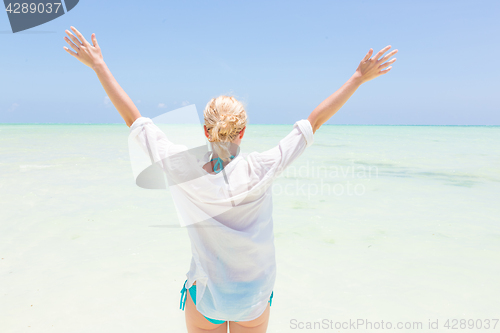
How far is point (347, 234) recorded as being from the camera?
4.29 metres

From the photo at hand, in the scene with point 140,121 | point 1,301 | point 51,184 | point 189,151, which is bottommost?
point 51,184

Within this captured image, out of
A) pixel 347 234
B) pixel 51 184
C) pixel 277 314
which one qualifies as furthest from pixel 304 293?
pixel 51 184

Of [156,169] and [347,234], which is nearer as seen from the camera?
[156,169]

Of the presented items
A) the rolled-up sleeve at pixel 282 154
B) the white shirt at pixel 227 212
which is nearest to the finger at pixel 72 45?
the white shirt at pixel 227 212

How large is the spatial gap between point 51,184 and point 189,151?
6664 millimetres

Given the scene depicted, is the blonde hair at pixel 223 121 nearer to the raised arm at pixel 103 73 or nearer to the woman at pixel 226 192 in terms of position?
the woman at pixel 226 192

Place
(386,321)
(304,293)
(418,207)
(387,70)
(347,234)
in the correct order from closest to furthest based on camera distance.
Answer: (387,70) < (386,321) < (304,293) < (347,234) < (418,207)

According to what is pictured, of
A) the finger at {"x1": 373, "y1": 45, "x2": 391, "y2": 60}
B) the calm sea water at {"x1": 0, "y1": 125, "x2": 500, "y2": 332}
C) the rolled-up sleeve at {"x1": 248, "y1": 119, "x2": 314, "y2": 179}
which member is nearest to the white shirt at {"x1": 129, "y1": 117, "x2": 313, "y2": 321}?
the rolled-up sleeve at {"x1": 248, "y1": 119, "x2": 314, "y2": 179}

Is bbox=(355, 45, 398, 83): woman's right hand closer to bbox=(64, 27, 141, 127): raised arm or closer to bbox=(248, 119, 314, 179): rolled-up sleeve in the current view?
bbox=(248, 119, 314, 179): rolled-up sleeve

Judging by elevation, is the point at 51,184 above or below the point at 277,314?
below

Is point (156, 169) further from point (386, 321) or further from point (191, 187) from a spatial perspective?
point (386, 321)

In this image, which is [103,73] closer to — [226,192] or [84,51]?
[84,51]

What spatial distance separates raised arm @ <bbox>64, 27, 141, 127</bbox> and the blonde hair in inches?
13.8

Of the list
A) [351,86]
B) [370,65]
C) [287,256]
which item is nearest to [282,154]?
[351,86]
